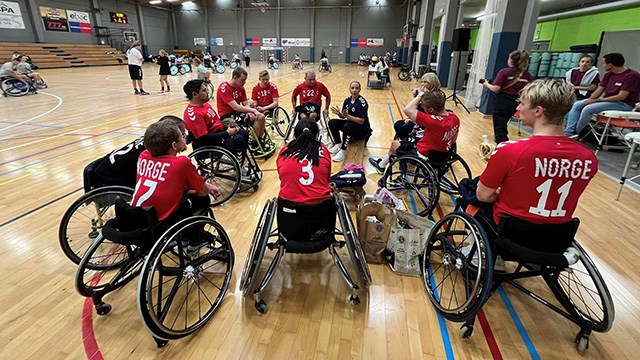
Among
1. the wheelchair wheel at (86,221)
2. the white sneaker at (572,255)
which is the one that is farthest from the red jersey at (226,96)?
the white sneaker at (572,255)

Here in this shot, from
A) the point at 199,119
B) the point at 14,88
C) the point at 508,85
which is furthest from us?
the point at 14,88

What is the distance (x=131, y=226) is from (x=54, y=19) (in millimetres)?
24125

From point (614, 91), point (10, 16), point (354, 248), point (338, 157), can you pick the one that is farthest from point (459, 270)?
point (10, 16)

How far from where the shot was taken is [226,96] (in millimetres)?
4121

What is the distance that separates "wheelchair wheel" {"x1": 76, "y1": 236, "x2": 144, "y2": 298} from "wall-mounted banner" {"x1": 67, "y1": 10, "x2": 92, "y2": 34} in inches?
942

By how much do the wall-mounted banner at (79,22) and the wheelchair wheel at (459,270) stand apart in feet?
83.7

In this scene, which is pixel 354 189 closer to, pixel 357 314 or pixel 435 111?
pixel 435 111

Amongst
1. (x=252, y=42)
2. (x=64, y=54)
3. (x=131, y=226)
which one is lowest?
(x=131, y=226)

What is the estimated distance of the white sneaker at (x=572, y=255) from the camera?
1605 mm

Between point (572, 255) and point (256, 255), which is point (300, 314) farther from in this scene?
point (572, 255)

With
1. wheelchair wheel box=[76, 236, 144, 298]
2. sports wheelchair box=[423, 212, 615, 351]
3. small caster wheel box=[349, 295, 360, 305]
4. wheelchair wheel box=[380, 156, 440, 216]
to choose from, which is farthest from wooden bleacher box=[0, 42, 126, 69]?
sports wheelchair box=[423, 212, 615, 351]

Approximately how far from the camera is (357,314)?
1961 mm

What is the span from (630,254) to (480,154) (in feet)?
8.27

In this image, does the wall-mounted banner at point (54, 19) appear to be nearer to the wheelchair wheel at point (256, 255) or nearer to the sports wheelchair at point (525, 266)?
the wheelchair wheel at point (256, 255)
